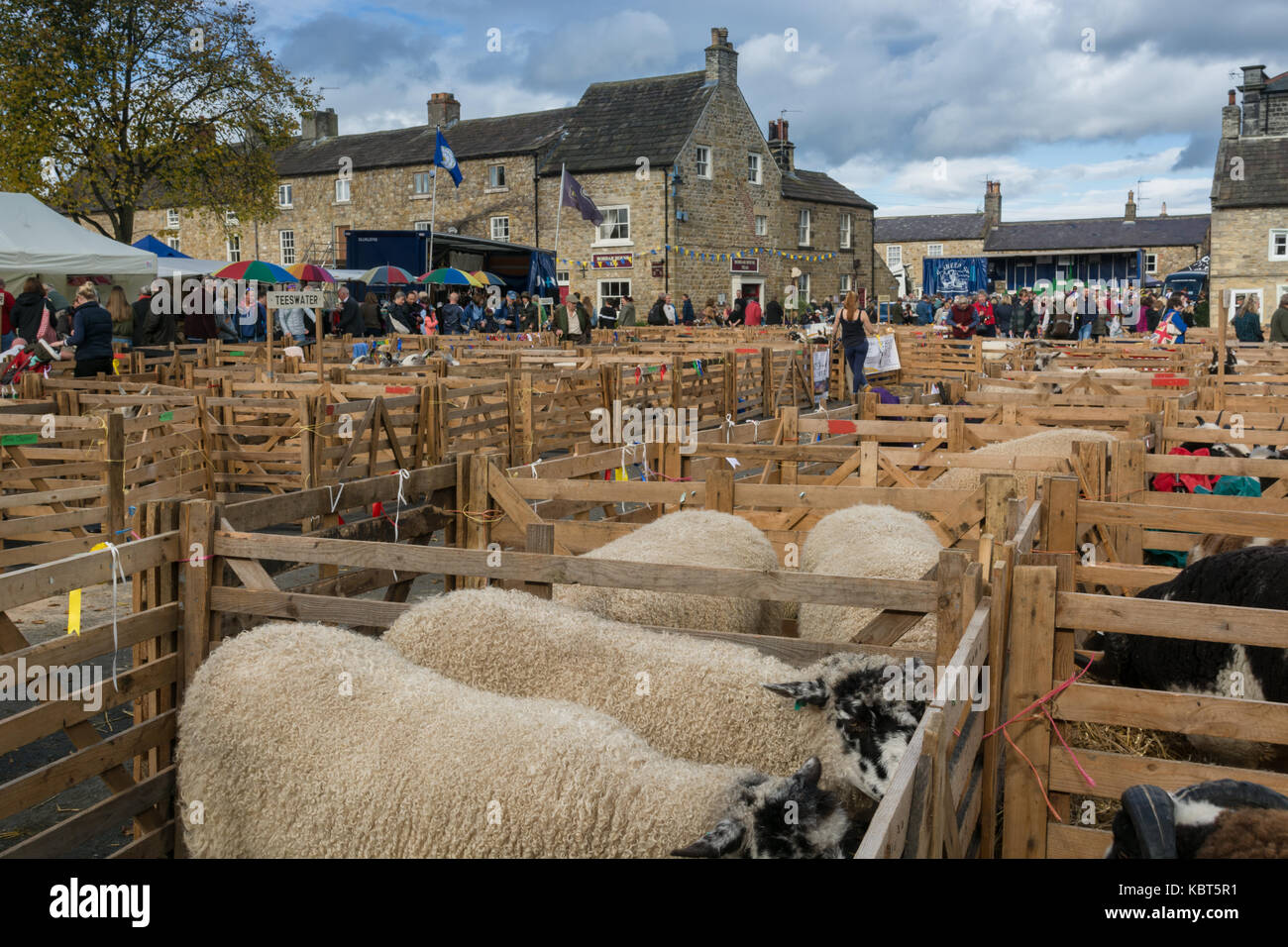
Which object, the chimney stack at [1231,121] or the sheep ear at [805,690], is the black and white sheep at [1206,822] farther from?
the chimney stack at [1231,121]

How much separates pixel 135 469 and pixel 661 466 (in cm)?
466

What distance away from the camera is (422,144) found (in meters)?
46.4

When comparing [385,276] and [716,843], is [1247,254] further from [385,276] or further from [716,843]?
[716,843]

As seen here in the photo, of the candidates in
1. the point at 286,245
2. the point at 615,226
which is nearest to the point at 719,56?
the point at 615,226

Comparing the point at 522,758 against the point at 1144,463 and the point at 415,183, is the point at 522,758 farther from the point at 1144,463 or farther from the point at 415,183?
the point at 415,183

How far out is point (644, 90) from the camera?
144 ft

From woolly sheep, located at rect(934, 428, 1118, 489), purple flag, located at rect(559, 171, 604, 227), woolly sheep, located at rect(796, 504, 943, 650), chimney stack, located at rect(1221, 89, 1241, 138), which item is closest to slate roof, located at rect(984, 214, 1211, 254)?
chimney stack, located at rect(1221, 89, 1241, 138)

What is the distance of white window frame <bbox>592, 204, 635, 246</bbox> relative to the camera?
41125 mm

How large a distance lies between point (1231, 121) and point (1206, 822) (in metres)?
55.9

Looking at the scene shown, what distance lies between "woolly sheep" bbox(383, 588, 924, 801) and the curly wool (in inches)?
10.3

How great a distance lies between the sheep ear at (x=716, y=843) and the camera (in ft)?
9.28

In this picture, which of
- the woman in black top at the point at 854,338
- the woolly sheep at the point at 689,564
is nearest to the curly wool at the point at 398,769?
the woolly sheep at the point at 689,564

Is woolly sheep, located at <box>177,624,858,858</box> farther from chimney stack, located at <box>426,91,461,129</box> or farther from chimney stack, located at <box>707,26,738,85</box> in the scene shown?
chimney stack, located at <box>426,91,461,129</box>
